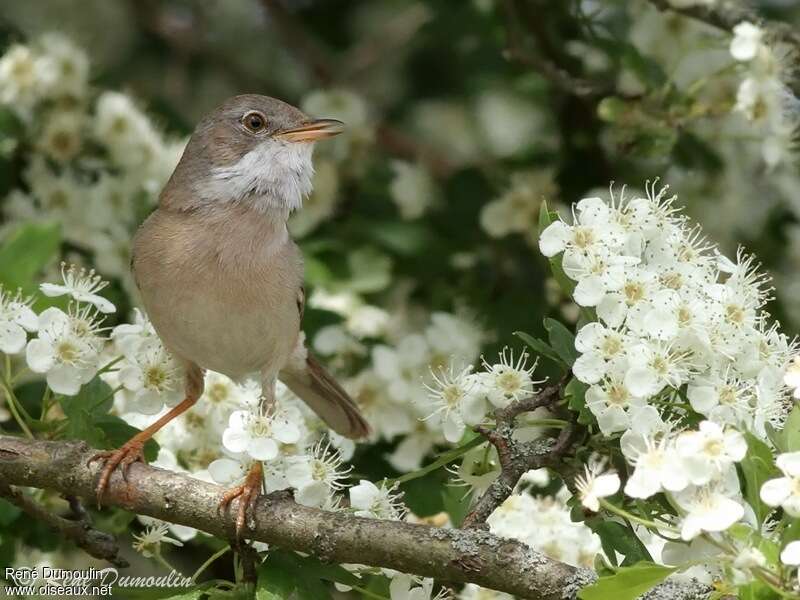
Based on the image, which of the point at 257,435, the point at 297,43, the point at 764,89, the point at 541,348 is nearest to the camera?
the point at 541,348

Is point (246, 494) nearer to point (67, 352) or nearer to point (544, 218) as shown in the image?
point (67, 352)

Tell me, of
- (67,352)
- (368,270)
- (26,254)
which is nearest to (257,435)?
(67,352)

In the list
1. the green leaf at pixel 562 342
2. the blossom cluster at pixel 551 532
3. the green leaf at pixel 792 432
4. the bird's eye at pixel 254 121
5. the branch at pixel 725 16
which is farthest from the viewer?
the branch at pixel 725 16

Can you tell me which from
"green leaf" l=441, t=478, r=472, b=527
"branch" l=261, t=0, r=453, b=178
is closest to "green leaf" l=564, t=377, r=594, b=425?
"green leaf" l=441, t=478, r=472, b=527

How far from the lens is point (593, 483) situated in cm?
281

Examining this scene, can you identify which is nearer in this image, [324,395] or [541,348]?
[541,348]

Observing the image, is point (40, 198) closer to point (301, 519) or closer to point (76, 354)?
point (76, 354)

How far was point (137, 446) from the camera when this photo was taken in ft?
12.5

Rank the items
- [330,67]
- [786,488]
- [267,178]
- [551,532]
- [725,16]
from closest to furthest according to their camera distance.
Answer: [786,488] < [551,532] < [267,178] < [725,16] < [330,67]

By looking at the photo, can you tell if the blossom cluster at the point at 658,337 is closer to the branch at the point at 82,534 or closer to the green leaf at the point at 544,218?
the green leaf at the point at 544,218

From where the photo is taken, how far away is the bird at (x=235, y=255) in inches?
167

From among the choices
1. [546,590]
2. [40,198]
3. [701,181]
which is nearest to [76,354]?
[546,590]

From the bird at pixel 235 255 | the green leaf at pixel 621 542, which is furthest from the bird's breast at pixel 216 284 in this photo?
the green leaf at pixel 621 542

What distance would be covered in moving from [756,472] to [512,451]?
713 mm
